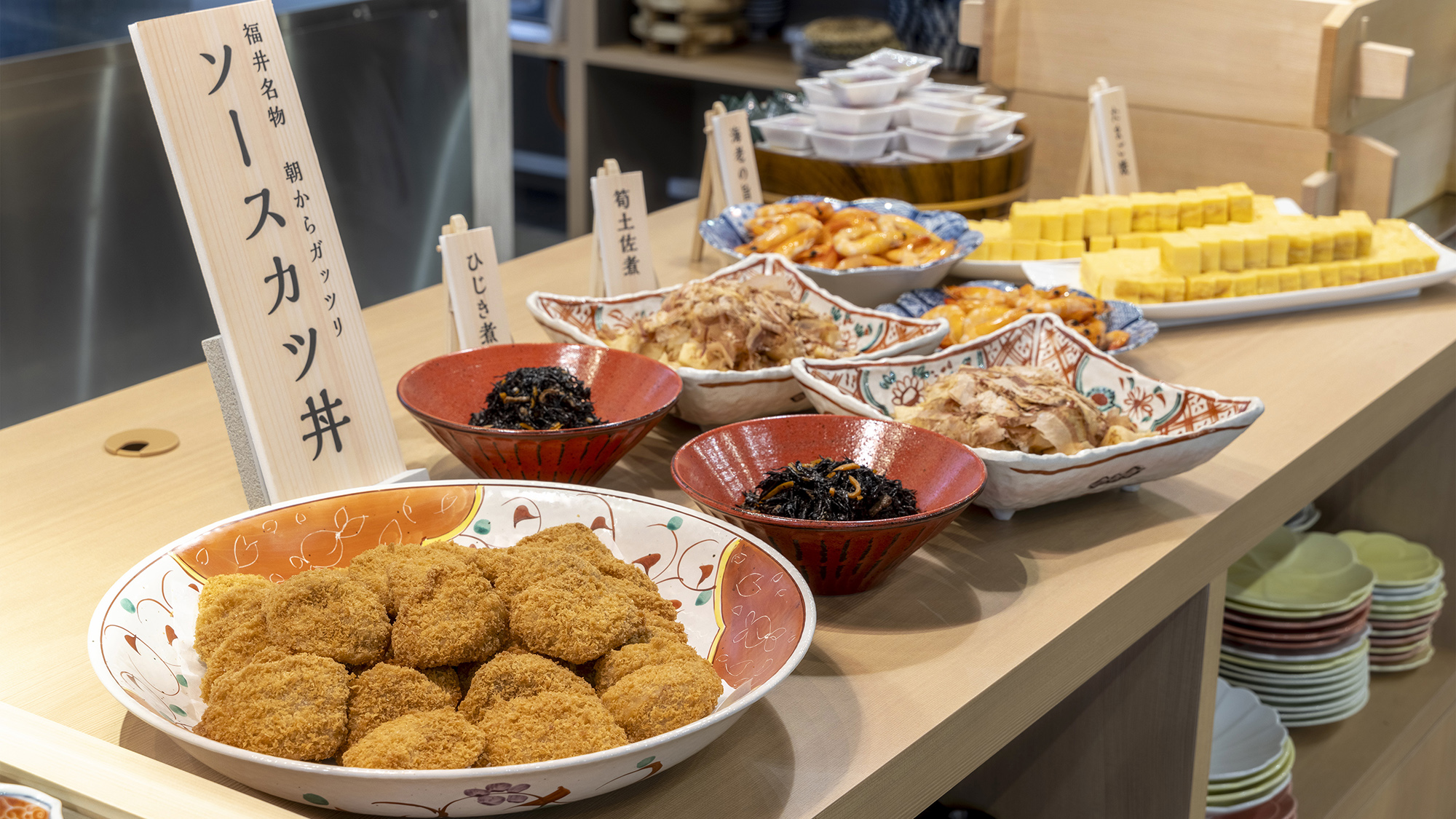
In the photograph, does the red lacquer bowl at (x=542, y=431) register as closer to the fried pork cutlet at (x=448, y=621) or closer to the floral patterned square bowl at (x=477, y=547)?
the floral patterned square bowl at (x=477, y=547)

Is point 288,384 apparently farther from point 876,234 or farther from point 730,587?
point 876,234

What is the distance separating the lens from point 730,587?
0.95 m

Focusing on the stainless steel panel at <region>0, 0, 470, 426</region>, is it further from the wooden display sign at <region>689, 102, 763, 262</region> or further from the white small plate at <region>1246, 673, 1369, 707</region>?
the white small plate at <region>1246, 673, 1369, 707</region>

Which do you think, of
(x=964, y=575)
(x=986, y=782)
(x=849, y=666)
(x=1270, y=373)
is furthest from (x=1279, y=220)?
(x=849, y=666)

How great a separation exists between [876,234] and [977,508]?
0.59m

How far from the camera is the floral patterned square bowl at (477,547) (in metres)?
0.71

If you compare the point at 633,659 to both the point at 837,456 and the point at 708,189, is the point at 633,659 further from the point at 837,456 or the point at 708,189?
the point at 708,189

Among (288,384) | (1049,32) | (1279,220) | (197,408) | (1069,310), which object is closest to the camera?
(288,384)

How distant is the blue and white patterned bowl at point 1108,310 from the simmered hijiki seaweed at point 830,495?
512 mm

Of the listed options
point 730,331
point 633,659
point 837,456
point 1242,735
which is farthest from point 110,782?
point 1242,735

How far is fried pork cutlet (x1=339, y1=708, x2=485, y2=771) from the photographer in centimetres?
71

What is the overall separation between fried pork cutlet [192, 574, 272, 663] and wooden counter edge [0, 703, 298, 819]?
0.38 ft

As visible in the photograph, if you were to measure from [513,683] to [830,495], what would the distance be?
32cm

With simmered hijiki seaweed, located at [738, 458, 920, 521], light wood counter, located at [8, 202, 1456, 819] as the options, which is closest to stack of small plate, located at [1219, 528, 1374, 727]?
light wood counter, located at [8, 202, 1456, 819]
